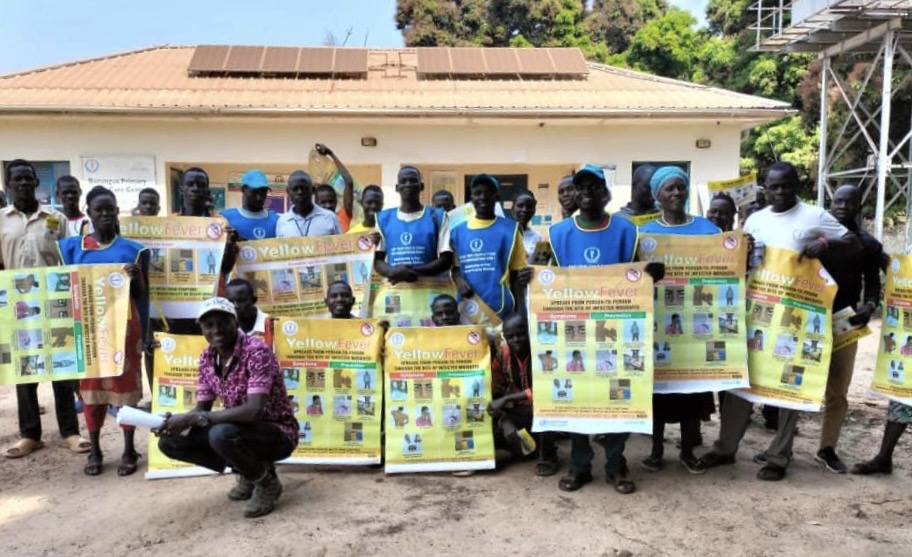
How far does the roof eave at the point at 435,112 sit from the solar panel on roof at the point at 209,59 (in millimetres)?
2121

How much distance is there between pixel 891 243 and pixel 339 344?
12656 mm

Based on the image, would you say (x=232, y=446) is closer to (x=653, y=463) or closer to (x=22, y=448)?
(x=22, y=448)

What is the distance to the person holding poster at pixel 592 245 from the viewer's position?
12.5 feet

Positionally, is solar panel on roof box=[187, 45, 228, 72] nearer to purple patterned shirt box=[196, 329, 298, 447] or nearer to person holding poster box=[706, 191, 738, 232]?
person holding poster box=[706, 191, 738, 232]

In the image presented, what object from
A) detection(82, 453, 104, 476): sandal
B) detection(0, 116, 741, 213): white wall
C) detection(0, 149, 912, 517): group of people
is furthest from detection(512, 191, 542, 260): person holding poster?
detection(0, 116, 741, 213): white wall

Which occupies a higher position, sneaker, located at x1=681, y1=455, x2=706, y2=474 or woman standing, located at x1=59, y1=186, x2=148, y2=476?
woman standing, located at x1=59, y1=186, x2=148, y2=476

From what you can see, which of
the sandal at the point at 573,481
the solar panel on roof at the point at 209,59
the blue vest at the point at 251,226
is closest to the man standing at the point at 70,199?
the blue vest at the point at 251,226

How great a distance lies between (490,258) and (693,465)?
1.85m

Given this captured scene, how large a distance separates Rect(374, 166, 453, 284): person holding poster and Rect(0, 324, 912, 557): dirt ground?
132cm

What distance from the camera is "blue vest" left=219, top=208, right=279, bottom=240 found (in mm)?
4777

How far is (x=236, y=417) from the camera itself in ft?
11.3

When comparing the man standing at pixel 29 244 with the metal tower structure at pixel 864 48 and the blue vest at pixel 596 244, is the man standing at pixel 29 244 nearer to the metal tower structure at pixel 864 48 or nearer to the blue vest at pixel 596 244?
the blue vest at pixel 596 244

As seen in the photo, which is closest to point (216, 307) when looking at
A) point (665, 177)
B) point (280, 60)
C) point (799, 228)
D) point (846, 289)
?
point (665, 177)

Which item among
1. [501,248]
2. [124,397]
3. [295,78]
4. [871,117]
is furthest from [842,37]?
[124,397]
